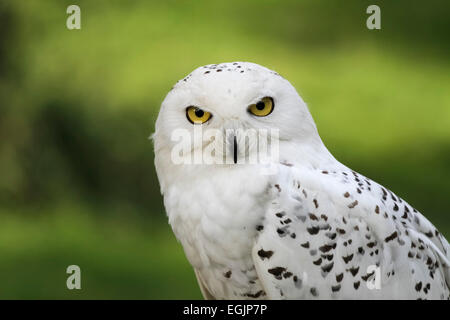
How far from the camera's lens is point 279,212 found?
1.30 meters

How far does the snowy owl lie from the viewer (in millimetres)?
1309

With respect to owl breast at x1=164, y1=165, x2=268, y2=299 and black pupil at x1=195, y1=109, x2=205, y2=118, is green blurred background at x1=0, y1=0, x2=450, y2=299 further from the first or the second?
black pupil at x1=195, y1=109, x2=205, y2=118

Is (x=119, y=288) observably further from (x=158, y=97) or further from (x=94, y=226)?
(x=158, y=97)

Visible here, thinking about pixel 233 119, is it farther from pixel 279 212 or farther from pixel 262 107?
pixel 279 212

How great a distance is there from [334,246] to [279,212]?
14 centimetres

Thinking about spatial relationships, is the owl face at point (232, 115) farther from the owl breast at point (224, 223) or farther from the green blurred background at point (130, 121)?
the green blurred background at point (130, 121)

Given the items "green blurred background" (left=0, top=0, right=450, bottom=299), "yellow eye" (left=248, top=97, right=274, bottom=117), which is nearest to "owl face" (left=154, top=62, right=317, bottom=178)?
"yellow eye" (left=248, top=97, right=274, bottom=117)

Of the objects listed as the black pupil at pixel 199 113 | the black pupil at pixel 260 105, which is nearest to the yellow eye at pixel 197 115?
the black pupil at pixel 199 113

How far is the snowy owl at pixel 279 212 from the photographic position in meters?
1.31

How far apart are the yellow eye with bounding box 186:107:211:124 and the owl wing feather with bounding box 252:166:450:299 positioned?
0.64 feet

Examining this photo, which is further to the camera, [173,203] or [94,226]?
[94,226]

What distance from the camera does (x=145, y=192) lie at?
10.9 ft

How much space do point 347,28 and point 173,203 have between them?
2622 millimetres

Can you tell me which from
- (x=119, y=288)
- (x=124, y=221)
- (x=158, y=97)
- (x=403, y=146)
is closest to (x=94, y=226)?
(x=124, y=221)
